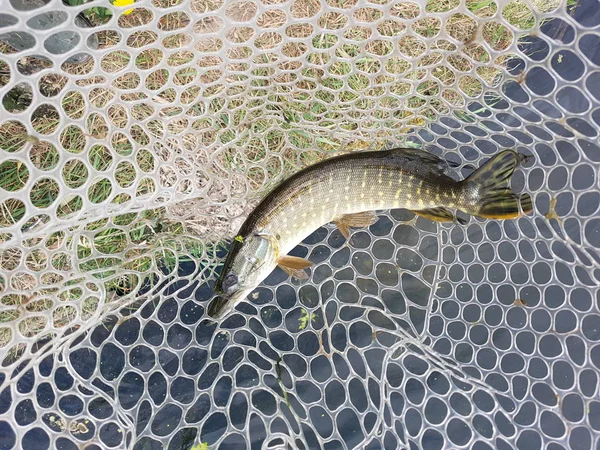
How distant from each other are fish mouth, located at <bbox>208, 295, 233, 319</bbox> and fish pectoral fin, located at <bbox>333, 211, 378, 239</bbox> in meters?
0.57

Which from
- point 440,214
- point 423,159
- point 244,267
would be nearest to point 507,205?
point 440,214

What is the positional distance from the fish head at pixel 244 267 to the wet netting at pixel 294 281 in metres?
0.20

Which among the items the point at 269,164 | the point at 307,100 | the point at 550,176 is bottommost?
the point at 269,164

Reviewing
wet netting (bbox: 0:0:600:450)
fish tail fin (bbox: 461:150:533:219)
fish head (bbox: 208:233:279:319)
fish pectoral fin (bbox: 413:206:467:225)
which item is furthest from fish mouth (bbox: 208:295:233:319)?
fish tail fin (bbox: 461:150:533:219)

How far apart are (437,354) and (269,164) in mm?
1129

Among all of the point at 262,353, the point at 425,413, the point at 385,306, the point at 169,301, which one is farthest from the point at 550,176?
the point at 169,301

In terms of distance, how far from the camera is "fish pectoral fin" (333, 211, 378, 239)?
1933 millimetres

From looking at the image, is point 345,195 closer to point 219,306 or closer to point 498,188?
point 498,188

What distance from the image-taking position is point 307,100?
1.84 metres

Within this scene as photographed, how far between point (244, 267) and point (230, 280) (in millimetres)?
81

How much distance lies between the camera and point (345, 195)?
1808 mm

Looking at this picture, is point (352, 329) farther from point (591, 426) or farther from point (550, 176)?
point (550, 176)

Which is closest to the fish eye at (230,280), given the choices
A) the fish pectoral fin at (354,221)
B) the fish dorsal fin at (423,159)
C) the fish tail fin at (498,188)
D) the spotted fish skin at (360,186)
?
the spotted fish skin at (360,186)

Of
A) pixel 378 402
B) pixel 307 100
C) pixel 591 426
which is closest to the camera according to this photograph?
pixel 591 426
